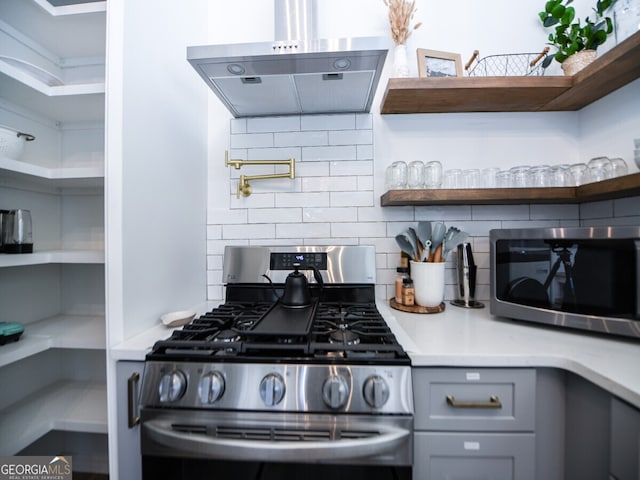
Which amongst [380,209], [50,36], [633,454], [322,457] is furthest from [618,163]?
[50,36]

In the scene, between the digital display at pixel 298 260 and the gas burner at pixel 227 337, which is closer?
the gas burner at pixel 227 337

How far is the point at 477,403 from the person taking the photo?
2.53ft

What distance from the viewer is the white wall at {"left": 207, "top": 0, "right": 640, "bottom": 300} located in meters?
1.40

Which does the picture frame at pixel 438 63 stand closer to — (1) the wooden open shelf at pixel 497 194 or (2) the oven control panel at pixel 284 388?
(1) the wooden open shelf at pixel 497 194

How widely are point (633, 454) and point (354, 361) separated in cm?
66

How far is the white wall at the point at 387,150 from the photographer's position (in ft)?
4.60

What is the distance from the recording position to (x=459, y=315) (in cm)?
117

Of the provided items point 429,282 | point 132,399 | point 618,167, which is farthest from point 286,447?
point 618,167

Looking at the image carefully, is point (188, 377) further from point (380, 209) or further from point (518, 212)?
point (518, 212)

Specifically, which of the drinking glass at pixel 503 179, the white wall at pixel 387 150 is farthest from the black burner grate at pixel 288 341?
the drinking glass at pixel 503 179

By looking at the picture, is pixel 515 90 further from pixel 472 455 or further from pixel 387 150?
pixel 472 455

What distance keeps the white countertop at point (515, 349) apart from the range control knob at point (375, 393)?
0.12m

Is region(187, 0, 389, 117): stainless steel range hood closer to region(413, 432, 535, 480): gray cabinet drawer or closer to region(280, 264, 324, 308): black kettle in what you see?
region(280, 264, 324, 308): black kettle

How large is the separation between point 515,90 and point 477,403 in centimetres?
129
